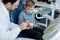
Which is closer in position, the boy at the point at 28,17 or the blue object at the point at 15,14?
the boy at the point at 28,17

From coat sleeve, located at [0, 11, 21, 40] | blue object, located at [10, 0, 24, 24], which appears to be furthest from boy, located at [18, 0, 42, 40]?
coat sleeve, located at [0, 11, 21, 40]

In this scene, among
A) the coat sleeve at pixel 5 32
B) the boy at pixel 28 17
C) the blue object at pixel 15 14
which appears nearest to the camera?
the coat sleeve at pixel 5 32

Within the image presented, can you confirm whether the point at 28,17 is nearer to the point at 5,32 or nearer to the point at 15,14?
the point at 15,14

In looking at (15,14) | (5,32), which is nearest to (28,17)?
(15,14)

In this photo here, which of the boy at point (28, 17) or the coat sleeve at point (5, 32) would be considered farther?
the boy at point (28, 17)

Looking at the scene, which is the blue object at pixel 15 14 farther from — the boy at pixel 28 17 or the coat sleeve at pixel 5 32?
the coat sleeve at pixel 5 32

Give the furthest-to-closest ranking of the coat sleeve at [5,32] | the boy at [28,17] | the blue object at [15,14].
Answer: the blue object at [15,14], the boy at [28,17], the coat sleeve at [5,32]

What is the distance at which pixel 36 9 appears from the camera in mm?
2143

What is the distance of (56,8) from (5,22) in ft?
3.72

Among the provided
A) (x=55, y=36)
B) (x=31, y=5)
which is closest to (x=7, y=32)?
(x=55, y=36)

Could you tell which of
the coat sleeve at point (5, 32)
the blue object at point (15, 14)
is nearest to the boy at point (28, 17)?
the blue object at point (15, 14)

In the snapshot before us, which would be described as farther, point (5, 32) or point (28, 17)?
point (28, 17)

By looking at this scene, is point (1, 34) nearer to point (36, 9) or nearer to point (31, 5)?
point (31, 5)

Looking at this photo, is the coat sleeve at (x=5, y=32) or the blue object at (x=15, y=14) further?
the blue object at (x=15, y=14)
